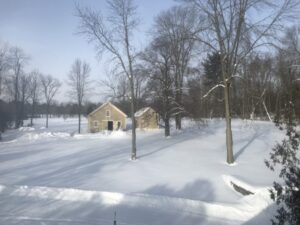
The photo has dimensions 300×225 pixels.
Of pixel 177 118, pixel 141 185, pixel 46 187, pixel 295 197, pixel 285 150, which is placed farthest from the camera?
pixel 177 118

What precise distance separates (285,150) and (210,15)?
18462 millimetres

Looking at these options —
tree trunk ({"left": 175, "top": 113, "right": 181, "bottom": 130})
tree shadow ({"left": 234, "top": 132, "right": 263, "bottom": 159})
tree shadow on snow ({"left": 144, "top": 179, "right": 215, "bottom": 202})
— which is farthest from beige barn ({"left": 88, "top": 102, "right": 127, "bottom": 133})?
tree shadow on snow ({"left": 144, "top": 179, "right": 215, "bottom": 202})

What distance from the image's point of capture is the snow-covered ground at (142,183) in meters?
13.9

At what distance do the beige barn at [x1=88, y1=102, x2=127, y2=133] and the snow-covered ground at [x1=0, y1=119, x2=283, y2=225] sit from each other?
22337 millimetres

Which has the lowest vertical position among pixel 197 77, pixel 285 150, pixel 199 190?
pixel 199 190

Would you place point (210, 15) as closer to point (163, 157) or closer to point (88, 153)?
point (163, 157)

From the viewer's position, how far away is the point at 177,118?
123ft

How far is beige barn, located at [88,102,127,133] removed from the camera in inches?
2218

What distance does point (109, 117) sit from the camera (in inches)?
2228

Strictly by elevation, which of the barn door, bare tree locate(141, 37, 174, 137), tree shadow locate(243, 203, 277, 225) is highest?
bare tree locate(141, 37, 174, 137)

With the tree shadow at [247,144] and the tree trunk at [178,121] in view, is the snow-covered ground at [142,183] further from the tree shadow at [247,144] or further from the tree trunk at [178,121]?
the tree trunk at [178,121]

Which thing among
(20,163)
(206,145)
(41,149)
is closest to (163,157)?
(206,145)

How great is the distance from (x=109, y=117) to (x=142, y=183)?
122ft

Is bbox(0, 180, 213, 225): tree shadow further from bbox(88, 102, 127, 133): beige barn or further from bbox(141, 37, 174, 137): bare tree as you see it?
bbox(88, 102, 127, 133): beige barn
